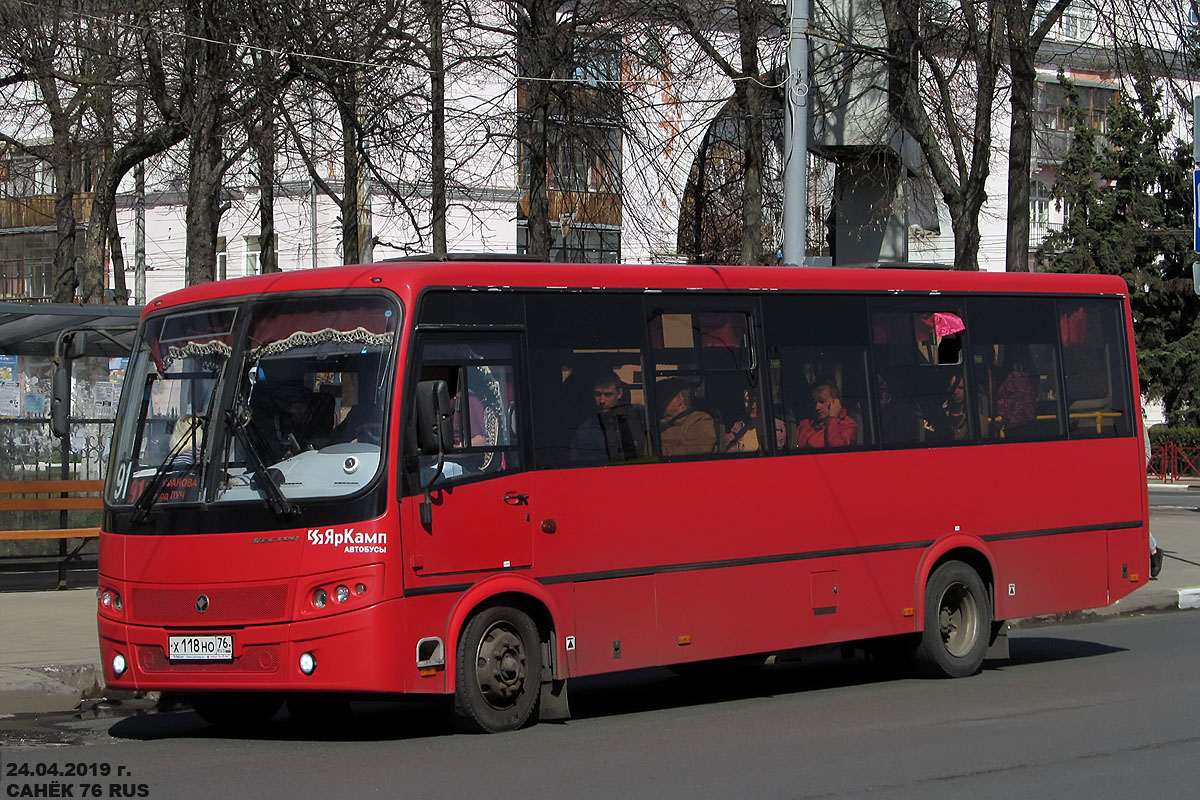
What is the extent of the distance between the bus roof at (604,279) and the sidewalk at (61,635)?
2853 mm

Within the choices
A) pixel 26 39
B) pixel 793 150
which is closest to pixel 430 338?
pixel 793 150

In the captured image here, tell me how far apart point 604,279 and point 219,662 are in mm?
3554

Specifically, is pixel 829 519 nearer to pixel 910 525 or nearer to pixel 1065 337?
pixel 910 525

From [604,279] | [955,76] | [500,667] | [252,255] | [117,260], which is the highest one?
[252,255]

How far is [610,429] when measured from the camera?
34.1ft

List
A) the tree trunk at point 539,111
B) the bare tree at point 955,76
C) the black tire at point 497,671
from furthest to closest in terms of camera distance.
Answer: the bare tree at point 955,76 → the tree trunk at point 539,111 → the black tire at point 497,671

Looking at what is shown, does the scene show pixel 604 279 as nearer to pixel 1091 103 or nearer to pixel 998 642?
pixel 998 642

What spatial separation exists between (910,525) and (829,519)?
3.03ft

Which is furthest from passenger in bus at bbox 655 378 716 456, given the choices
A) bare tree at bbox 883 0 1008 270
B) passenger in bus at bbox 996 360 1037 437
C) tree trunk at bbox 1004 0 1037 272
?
tree trunk at bbox 1004 0 1037 272

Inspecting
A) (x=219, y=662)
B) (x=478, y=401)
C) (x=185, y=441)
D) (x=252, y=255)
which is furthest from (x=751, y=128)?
(x=252, y=255)

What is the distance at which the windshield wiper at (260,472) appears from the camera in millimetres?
9000

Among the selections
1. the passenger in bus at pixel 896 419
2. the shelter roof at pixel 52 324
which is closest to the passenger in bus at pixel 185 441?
the passenger in bus at pixel 896 419

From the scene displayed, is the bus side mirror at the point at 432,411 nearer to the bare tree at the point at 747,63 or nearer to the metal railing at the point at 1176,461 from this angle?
the bare tree at the point at 747,63

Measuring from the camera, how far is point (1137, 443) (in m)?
14.0
